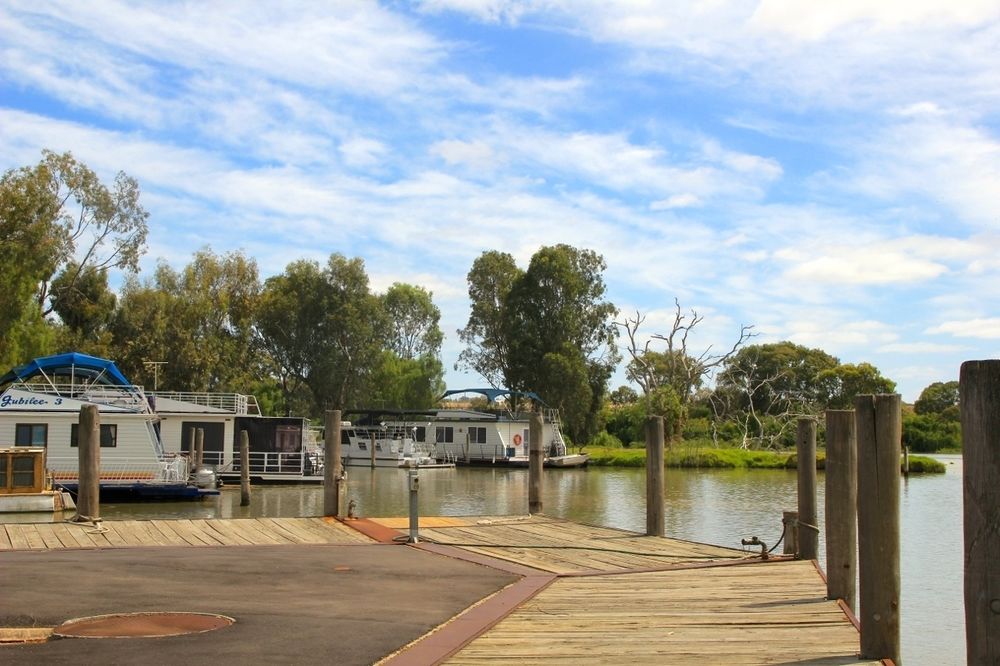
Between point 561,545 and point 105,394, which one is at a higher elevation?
point 105,394

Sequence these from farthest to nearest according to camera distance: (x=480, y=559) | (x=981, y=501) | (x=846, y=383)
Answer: (x=846, y=383), (x=480, y=559), (x=981, y=501)

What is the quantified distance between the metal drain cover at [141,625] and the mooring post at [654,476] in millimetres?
8771

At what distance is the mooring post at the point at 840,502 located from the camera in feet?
32.0

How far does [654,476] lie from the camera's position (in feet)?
53.0

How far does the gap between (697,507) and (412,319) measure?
179 ft

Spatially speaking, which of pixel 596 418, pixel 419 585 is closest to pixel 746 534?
pixel 419 585

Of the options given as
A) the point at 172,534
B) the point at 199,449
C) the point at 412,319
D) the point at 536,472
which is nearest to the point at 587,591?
the point at 172,534

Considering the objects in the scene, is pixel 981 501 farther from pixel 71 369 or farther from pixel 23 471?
pixel 71 369

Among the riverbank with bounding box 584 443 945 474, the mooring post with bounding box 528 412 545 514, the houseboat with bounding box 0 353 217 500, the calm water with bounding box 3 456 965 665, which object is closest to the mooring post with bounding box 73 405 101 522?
the mooring post with bounding box 528 412 545 514

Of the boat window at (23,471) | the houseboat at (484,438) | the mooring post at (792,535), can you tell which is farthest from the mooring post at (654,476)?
the houseboat at (484,438)

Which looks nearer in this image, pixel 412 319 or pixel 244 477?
pixel 244 477

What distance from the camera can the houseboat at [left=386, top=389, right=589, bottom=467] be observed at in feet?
213

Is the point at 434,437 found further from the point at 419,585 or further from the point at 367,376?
the point at 419,585

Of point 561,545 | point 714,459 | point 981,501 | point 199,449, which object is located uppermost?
point 981,501
